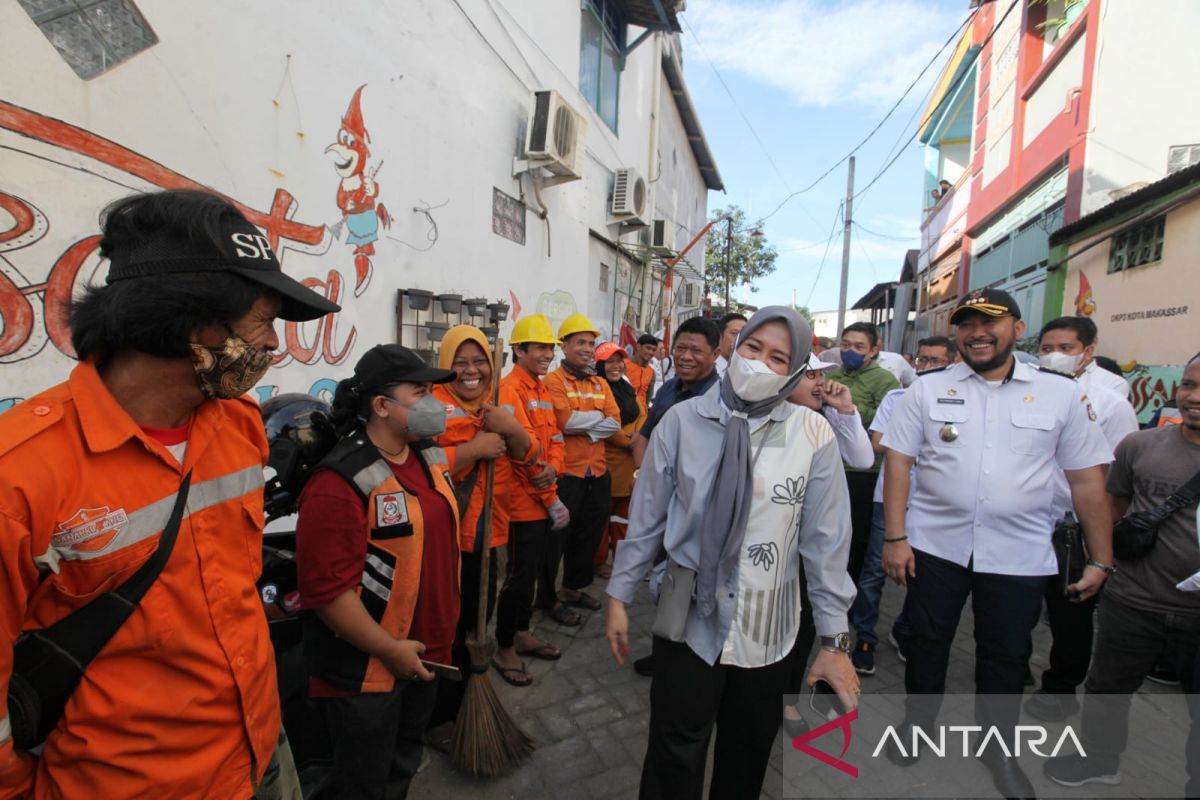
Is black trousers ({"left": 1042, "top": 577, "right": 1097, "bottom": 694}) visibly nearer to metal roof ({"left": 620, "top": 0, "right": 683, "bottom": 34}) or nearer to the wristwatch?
the wristwatch

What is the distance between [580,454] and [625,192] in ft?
23.1

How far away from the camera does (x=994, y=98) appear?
46.8ft

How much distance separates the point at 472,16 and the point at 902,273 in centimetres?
2464

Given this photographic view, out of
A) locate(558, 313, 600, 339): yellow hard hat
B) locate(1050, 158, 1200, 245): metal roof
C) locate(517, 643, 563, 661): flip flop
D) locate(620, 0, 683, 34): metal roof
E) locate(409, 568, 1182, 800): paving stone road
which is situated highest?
locate(620, 0, 683, 34): metal roof

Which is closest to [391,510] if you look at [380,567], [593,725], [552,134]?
[380,567]

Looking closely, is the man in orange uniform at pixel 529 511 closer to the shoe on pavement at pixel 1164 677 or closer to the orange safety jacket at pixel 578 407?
the orange safety jacket at pixel 578 407

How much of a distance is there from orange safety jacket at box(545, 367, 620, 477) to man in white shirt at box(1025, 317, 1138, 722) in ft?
8.45

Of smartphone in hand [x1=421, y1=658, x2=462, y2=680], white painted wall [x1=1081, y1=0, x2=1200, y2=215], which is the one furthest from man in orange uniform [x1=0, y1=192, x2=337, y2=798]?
white painted wall [x1=1081, y1=0, x2=1200, y2=215]

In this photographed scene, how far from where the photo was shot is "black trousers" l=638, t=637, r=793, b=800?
6.49 ft

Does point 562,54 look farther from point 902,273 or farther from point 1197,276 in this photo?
point 902,273

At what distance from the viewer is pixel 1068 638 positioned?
315 cm

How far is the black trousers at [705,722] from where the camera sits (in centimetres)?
198

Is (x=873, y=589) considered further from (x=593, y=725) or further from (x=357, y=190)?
(x=357, y=190)

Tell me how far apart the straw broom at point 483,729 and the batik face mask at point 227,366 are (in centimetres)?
169
